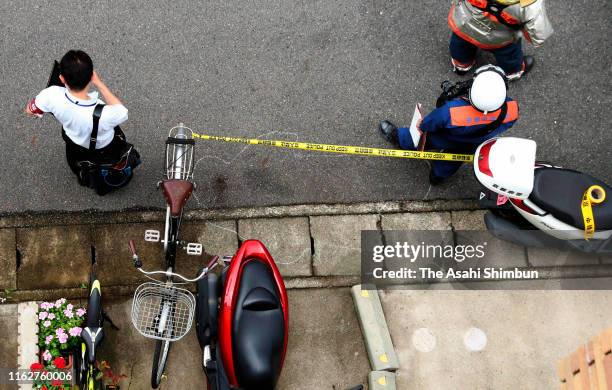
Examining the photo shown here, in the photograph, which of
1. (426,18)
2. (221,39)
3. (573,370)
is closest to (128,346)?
(221,39)

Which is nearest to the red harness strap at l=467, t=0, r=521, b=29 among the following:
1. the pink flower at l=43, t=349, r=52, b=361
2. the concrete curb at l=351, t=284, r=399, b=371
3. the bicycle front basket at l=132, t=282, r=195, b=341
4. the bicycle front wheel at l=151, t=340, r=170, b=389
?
the concrete curb at l=351, t=284, r=399, b=371

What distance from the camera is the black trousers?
527cm

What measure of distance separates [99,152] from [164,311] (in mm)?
1520

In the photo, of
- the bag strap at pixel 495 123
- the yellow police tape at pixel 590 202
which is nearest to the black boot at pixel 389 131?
the bag strap at pixel 495 123

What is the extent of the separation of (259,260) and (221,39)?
2.74m

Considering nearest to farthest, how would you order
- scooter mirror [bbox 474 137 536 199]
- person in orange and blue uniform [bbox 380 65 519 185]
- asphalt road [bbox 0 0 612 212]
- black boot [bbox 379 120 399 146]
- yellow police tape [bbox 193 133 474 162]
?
person in orange and blue uniform [bbox 380 65 519 185]
scooter mirror [bbox 474 137 536 199]
yellow police tape [bbox 193 133 474 162]
asphalt road [bbox 0 0 612 212]
black boot [bbox 379 120 399 146]

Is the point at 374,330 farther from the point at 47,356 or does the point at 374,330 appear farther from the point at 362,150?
the point at 47,356

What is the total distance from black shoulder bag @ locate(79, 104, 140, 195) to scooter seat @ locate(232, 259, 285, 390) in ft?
5.26

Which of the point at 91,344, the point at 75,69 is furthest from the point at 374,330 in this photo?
the point at 75,69

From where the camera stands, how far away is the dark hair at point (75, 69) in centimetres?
454

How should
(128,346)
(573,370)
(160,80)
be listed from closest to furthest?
(573,370)
(128,346)
(160,80)

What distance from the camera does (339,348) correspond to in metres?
5.81

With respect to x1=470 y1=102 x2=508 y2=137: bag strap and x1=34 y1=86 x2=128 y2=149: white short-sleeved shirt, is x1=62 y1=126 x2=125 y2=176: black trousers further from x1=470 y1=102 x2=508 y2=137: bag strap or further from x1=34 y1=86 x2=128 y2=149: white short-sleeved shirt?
x1=470 y1=102 x2=508 y2=137: bag strap

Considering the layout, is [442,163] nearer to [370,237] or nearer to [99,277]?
[370,237]
